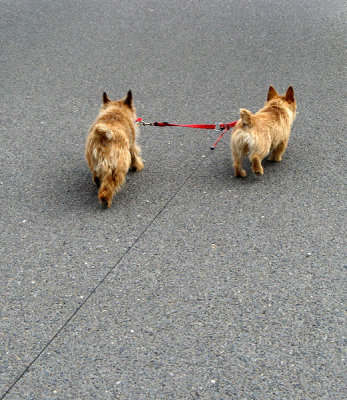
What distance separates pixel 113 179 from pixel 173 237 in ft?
2.83

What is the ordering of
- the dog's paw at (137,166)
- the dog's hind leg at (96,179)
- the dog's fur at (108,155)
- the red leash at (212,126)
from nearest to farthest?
1. the dog's fur at (108,155)
2. the dog's hind leg at (96,179)
3. the dog's paw at (137,166)
4. the red leash at (212,126)

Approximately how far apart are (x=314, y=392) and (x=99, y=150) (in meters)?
2.91

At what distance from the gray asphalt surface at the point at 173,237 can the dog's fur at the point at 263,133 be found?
8.5 inches

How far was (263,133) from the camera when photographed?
560 centimetres

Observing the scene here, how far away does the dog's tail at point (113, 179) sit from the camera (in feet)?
17.4

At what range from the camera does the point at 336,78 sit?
8086mm

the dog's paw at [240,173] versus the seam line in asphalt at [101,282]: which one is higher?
the dog's paw at [240,173]

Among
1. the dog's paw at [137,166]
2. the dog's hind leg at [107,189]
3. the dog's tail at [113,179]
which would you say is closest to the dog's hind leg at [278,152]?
the dog's paw at [137,166]

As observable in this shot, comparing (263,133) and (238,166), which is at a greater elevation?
(263,133)

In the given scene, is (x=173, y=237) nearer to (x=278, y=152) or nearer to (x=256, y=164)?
(x=256, y=164)

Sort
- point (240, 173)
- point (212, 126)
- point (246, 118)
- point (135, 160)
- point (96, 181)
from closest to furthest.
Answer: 1. point (246, 118)
2. point (96, 181)
3. point (240, 173)
4. point (135, 160)
5. point (212, 126)

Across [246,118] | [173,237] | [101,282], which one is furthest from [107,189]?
[246,118]

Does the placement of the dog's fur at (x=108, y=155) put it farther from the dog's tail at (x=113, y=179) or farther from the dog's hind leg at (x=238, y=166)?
the dog's hind leg at (x=238, y=166)

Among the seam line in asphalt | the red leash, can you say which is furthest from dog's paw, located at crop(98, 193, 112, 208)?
the red leash
